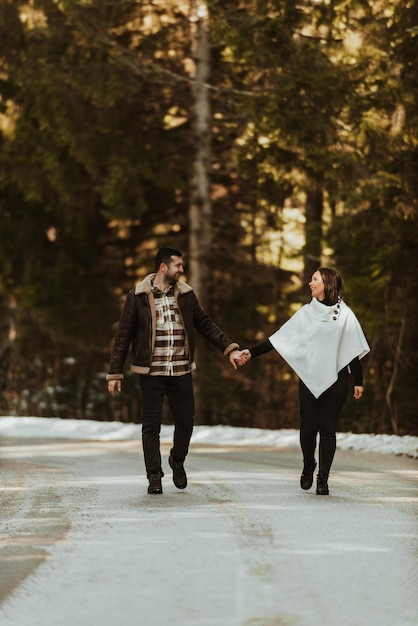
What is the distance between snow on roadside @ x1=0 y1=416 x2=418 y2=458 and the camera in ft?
49.9

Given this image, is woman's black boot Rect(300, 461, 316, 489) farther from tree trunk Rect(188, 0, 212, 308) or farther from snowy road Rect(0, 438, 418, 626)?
tree trunk Rect(188, 0, 212, 308)

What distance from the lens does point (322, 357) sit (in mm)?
9898

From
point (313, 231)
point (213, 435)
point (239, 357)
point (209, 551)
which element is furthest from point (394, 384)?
point (209, 551)

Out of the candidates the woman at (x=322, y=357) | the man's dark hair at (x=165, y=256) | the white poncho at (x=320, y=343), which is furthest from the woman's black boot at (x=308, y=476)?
the man's dark hair at (x=165, y=256)

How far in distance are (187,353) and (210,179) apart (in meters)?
13.4

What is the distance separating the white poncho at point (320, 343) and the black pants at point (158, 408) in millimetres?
874

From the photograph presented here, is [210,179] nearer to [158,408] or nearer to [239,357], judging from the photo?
[239,357]

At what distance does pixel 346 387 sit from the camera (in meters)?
9.98

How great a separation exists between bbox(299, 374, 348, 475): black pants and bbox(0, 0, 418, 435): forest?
8439 millimetres

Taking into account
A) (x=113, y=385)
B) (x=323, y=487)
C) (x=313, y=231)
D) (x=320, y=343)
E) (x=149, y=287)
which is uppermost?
(x=313, y=231)

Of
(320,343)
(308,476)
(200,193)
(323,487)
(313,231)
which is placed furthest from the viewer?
(200,193)

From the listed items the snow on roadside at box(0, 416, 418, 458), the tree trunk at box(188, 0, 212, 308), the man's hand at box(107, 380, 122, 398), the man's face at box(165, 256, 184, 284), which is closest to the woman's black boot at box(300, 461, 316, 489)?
the man's hand at box(107, 380, 122, 398)

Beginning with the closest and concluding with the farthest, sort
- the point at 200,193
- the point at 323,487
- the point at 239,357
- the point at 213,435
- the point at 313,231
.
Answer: the point at 323,487 < the point at 239,357 < the point at 213,435 < the point at 313,231 < the point at 200,193

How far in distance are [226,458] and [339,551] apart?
668 cm
